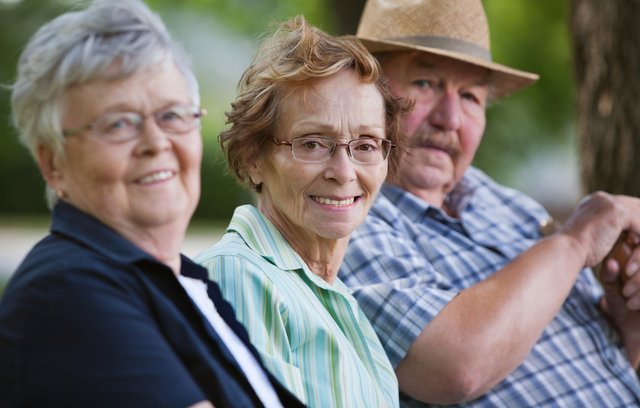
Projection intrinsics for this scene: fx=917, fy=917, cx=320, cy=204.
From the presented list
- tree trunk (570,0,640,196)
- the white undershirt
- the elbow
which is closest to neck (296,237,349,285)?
the elbow

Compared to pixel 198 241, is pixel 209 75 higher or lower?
higher

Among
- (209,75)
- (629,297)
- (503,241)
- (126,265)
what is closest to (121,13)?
(126,265)

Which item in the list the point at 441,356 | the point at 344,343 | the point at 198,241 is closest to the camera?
the point at 344,343

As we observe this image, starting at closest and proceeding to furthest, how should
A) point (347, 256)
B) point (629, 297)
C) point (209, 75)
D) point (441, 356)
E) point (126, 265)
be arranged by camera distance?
point (126, 265), point (441, 356), point (347, 256), point (629, 297), point (209, 75)

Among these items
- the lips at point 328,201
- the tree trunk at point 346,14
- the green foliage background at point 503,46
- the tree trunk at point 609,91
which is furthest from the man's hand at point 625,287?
the green foliage background at point 503,46

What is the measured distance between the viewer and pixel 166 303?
1.72m

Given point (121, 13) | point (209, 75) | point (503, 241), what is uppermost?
point (121, 13)

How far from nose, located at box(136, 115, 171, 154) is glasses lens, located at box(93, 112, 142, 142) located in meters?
0.01

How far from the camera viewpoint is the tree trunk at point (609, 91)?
419cm

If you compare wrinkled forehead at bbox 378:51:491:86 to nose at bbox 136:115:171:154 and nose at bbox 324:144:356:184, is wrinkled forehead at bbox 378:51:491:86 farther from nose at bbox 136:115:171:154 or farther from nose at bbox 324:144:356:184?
nose at bbox 136:115:171:154

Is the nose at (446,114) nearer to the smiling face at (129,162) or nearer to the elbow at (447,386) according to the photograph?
the elbow at (447,386)

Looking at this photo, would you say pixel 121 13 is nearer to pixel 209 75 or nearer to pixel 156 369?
pixel 156 369

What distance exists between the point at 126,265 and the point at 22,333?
0.23 metres

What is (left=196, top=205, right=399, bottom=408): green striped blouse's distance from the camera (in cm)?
219
